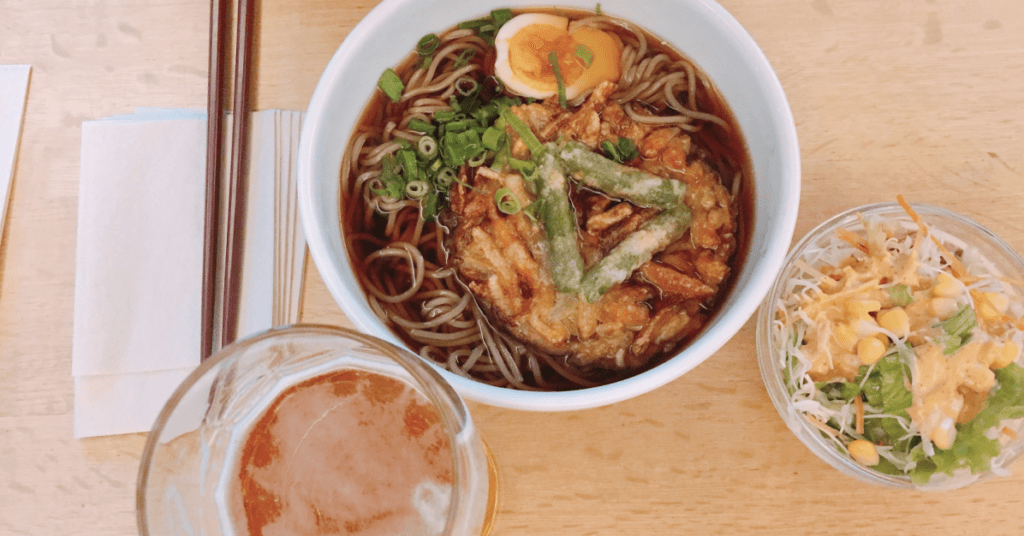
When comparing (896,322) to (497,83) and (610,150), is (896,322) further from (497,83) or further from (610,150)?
(497,83)

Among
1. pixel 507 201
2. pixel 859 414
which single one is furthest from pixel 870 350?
pixel 507 201

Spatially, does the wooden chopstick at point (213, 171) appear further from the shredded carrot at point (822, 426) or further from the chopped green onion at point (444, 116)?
the shredded carrot at point (822, 426)

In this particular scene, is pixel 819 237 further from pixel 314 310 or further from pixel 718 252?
pixel 314 310

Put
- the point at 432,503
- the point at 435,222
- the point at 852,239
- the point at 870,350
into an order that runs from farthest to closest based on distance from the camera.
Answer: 1. the point at 435,222
2. the point at 852,239
3. the point at 870,350
4. the point at 432,503

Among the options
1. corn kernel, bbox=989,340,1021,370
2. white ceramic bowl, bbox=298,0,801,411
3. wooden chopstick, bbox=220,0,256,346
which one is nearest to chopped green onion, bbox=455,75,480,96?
white ceramic bowl, bbox=298,0,801,411

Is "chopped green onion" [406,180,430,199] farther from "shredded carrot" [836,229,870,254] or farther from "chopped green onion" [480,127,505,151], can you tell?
"shredded carrot" [836,229,870,254]

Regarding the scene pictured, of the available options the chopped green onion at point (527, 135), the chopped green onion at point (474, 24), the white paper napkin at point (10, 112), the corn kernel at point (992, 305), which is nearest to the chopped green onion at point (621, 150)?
the chopped green onion at point (527, 135)

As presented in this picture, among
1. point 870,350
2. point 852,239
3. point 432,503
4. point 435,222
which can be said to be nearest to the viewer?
point 432,503
